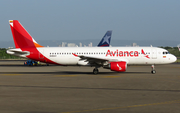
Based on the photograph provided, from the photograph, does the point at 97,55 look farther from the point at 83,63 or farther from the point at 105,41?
the point at 105,41

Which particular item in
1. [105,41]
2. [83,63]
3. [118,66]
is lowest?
[118,66]

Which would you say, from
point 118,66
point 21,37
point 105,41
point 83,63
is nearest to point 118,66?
point 118,66

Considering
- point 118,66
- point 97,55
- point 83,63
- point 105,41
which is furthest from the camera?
point 105,41

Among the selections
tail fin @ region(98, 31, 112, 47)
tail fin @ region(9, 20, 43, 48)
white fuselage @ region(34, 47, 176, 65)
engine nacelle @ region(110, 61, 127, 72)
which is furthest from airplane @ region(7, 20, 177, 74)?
tail fin @ region(98, 31, 112, 47)

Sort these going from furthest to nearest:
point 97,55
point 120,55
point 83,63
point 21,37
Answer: point 21,37 < point 97,55 < point 120,55 < point 83,63

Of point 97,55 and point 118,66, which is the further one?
point 97,55

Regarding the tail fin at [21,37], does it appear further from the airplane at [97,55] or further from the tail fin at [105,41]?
the tail fin at [105,41]

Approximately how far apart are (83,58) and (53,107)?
1986 centimetres

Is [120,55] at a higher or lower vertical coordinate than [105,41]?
lower

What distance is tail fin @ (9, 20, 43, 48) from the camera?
122 ft

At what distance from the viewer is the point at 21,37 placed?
3769cm

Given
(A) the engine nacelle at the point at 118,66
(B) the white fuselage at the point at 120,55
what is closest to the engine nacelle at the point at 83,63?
(B) the white fuselage at the point at 120,55

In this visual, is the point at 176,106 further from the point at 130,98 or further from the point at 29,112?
the point at 29,112

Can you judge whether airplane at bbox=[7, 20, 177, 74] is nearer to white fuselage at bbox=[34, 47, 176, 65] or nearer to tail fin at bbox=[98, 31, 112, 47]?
white fuselage at bbox=[34, 47, 176, 65]
